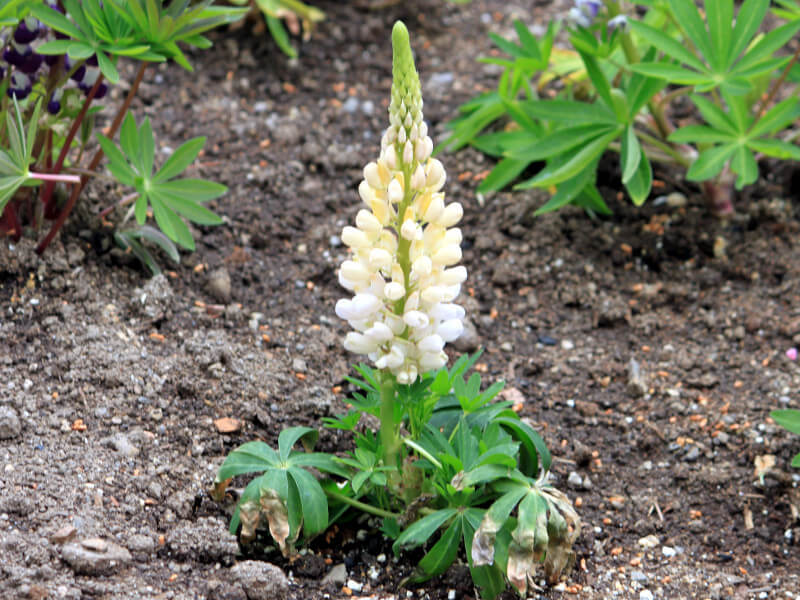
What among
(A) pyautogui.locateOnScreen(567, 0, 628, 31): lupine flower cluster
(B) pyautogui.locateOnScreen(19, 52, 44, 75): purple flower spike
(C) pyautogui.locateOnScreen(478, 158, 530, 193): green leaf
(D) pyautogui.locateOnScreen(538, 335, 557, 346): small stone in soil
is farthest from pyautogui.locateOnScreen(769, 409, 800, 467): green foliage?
(B) pyautogui.locateOnScreen(19, 52, 44, 75): purple flower spike

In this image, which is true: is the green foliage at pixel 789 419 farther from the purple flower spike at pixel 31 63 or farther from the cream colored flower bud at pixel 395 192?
the purple flower spike at pixel 31 63

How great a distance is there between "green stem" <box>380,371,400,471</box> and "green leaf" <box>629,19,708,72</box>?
160 cm

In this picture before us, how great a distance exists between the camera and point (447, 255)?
208 centimetres

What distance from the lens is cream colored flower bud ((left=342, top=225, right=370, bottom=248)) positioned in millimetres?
2068

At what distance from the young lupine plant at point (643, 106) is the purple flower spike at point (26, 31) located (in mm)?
1561

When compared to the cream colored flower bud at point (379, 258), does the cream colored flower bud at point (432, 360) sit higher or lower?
lower

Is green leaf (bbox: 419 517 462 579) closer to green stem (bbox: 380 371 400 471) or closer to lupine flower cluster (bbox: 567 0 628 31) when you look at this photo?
green stem (bbox: 380 371 400 471)

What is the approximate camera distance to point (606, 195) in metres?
3.74

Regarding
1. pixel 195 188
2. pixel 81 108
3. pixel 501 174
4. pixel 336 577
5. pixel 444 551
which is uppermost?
pixel 81 108

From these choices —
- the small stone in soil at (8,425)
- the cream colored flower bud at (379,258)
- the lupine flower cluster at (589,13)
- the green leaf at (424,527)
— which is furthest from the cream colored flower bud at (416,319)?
the lupine flower cluster at (589,13)

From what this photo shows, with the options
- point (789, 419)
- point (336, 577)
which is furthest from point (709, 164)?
point (336, 577)

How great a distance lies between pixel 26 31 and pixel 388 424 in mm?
1549

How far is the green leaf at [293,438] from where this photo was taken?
89.7 inches

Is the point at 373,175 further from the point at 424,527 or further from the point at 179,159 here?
the point at 179,159
